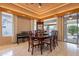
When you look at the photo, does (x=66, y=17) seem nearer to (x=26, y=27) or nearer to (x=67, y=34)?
(x=67, y=34)

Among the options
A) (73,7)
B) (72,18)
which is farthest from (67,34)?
(73,7)

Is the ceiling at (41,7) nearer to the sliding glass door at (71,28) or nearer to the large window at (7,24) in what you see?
the large window at (7,24)

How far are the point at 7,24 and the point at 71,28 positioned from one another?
4699 mm

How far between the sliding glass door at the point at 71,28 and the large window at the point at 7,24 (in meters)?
4.24

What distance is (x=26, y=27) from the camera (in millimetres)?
9680

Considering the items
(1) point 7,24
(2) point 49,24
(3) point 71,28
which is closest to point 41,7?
(2) point 49,24

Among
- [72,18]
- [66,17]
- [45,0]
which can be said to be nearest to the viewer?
[45,0]

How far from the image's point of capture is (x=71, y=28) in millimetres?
8000

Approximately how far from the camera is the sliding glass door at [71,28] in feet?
24.6

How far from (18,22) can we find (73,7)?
4154mm

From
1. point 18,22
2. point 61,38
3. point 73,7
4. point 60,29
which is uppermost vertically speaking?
point 73,7

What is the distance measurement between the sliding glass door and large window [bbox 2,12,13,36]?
4.24 meters

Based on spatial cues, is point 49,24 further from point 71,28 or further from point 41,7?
point 71,28

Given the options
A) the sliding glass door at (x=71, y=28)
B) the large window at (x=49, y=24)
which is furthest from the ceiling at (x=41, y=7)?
the sliding glass door at (x=71, y=28)
